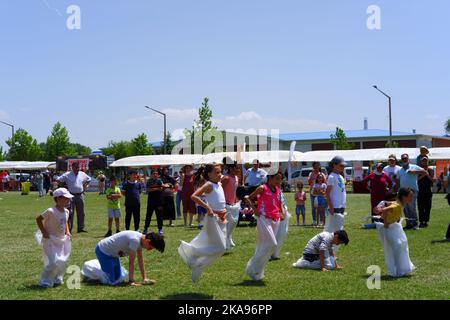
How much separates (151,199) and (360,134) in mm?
83374

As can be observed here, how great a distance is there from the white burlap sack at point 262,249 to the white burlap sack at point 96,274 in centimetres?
192

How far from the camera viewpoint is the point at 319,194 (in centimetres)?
1798

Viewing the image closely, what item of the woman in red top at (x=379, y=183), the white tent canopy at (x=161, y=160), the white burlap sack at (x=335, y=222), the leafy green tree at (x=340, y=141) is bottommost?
the white burlap sack at (x=335, y=222)

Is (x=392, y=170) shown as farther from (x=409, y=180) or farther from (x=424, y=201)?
(x=424, y=201)

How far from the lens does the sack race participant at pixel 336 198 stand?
35.9 ft

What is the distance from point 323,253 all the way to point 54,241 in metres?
4.43

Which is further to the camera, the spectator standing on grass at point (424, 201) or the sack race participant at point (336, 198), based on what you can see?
the spectator standing on grass at point (424, 201)

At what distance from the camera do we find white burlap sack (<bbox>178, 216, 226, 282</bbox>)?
8461mm

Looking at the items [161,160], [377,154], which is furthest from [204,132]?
[377,154]

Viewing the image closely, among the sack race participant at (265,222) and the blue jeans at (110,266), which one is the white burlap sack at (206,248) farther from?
the blue jeans at (110,266)

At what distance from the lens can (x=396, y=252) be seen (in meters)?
9.51

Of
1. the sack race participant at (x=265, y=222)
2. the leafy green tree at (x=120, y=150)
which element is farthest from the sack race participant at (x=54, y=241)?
the leafy green tree at (x=120, y=150)

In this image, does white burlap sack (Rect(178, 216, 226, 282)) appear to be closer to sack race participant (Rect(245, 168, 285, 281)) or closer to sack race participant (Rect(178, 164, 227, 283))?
sack race participant (Rect(178, 164, 227, 283))
